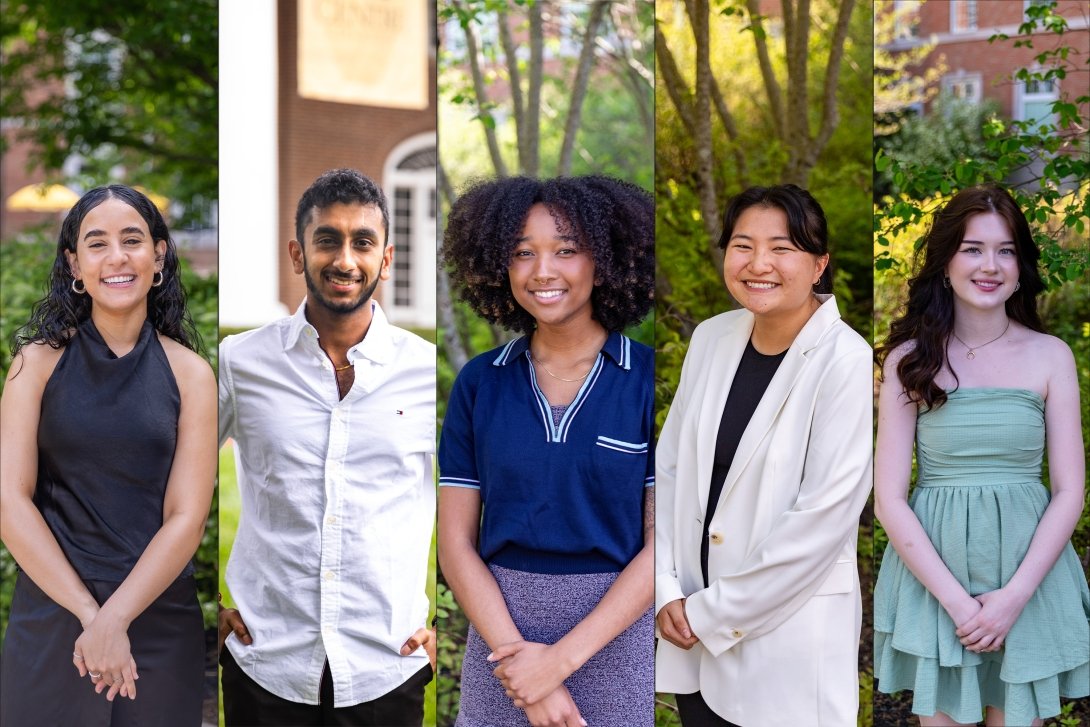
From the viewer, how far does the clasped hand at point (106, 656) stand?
3.04m

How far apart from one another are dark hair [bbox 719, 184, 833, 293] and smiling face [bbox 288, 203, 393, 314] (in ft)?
3.05

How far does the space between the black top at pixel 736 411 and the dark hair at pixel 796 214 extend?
238 mm

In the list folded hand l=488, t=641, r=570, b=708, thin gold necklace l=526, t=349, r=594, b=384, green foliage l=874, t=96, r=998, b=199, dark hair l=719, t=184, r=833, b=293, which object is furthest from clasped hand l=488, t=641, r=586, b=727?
green foliage l=874, t=96, r=998, b=199

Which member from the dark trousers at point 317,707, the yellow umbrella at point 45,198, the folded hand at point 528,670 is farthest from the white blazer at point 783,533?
the yellow umbrella at point 45,198

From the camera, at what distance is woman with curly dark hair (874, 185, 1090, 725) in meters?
2.84

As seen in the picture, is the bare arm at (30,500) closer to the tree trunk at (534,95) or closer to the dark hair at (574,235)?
the dark hair at (574,235)

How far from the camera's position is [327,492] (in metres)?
2.95

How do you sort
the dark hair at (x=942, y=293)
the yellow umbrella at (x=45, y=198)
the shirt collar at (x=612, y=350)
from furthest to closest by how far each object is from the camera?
the yellow umbrella at (x=45, y=198) < the dark hair at (x=942, y=293) < the shirt collar at (x=612, y=350)

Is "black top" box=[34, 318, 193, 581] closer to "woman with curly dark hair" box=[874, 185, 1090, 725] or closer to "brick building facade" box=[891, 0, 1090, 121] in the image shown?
"woman with curly dark hair" box=[874, 185, 1090, 725]

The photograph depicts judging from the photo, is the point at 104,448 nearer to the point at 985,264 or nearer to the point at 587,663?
the point at 587,663

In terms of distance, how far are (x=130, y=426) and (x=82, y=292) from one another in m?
0.40

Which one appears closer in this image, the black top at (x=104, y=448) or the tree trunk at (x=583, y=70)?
the black top at (x=104, y=448)

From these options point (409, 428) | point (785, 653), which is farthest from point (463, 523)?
point (785, 653)

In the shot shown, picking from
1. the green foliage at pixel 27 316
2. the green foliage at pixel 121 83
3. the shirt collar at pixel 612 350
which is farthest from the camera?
the green foliage at pixel 121 83
